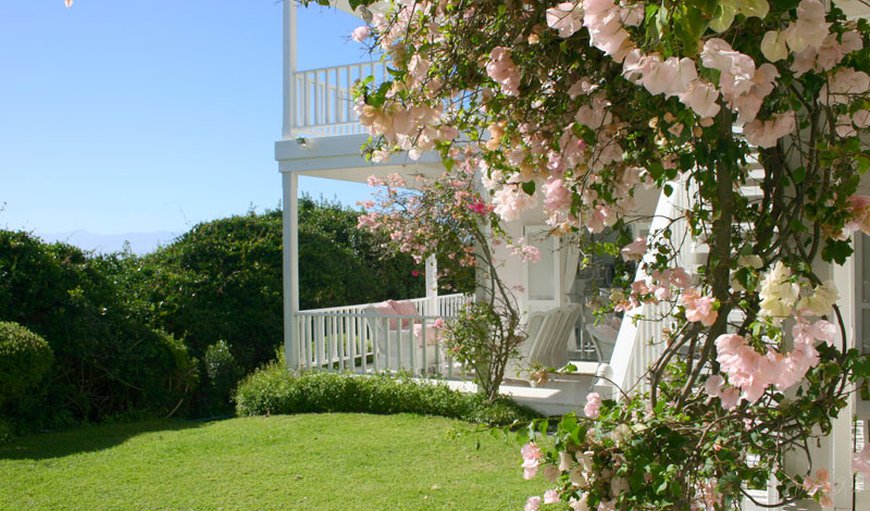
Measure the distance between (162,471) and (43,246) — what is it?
15.0ft

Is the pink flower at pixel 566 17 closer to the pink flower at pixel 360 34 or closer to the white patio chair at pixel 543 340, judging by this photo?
the pink flower at pixel 360 34

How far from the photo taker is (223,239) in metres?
13.2

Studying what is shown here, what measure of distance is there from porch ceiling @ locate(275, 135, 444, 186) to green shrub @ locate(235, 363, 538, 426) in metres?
2.71

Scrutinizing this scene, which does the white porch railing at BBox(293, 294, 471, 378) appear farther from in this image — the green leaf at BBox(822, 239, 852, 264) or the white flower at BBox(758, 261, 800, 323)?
the white flower at BBox(758, 261, 800, 323)

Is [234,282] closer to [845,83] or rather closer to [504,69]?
[504,69]

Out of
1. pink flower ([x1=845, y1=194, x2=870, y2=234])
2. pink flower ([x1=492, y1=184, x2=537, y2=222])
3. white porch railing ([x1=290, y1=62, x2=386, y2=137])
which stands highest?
white porch railing ([x1=290, y1=62, x2=386, y2=137])

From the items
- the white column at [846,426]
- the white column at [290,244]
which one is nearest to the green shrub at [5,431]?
the white column at [290,244]

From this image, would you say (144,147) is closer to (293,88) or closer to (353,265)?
(353,265)

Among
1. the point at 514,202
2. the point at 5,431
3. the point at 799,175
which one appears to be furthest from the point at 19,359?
the point at 799,175

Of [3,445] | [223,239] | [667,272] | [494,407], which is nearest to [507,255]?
[494,407]

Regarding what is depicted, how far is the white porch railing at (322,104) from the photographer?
1063cm

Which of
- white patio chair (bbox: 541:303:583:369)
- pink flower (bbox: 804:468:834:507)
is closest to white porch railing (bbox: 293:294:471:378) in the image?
white patio chair (bbox: 541:303:583:369)

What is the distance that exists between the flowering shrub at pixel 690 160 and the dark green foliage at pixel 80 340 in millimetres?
8197

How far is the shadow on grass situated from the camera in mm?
7845
